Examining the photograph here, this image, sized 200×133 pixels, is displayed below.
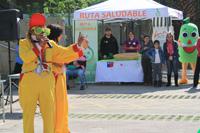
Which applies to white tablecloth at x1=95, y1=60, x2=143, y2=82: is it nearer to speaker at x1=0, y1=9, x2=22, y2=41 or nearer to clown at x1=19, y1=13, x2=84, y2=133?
speaker at x1=0, y1=9, x2=22, y2=41

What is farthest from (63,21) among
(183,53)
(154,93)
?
(154,93)

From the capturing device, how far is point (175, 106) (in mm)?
11891

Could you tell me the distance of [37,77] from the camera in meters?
6.88

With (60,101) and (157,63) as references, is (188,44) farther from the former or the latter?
(60,101)

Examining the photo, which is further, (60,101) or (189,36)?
(189,36)

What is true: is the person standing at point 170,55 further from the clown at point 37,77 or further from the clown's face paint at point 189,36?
the clown at point 37,77

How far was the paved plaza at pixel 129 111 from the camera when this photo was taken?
30.4 feet

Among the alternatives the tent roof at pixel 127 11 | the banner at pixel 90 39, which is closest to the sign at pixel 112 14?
the tent roof at pixel 127 11

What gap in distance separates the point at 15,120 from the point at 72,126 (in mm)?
1478

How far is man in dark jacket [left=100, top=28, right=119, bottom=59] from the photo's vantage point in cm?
1764

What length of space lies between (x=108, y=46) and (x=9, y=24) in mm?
6211

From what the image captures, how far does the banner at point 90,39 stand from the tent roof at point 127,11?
1.91 ft

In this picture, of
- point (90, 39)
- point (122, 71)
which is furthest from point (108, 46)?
point (122, 71)

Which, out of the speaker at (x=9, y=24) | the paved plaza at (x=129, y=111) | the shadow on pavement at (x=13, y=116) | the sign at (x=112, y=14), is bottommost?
the shadow on pavement at (x=13, y=116)
